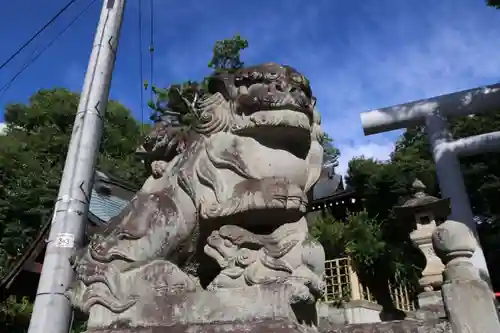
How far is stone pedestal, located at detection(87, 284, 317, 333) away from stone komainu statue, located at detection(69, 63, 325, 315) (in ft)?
0.16

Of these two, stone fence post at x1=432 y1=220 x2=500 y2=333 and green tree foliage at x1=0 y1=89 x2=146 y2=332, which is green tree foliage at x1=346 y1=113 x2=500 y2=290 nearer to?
green tree foliage at x1=0 y1=89 x2=146 y2=332

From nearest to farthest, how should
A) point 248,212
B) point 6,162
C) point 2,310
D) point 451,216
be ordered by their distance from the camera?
point 248,212, point 451,216, point 2,310, point 6,162

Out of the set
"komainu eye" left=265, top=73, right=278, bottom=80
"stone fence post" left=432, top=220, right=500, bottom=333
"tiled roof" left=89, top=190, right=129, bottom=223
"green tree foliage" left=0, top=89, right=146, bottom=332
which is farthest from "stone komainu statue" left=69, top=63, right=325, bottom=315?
"green tree foliage" left=0, top=89, right=146, bottom=332

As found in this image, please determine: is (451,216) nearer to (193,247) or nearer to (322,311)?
(322,311)

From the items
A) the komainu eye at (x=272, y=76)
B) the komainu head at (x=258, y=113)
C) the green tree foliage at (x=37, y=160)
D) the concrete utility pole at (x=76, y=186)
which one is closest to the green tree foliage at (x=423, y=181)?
the green tree foliage at (x=37, y=160)

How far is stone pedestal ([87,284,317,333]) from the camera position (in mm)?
2252

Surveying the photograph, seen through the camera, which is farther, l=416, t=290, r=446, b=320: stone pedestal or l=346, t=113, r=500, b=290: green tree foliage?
l=346, t=113, r=500, b=290: green tree foliage

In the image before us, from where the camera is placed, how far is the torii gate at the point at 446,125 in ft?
23.4

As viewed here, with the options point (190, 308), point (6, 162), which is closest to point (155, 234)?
point (190, 308)

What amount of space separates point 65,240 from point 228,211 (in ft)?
5.31

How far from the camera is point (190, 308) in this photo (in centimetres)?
238

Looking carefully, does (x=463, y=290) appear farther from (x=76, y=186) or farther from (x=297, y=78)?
(x=76, y=186)

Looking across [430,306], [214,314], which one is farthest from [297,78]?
[430,306]

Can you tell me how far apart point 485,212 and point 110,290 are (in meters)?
15.0
